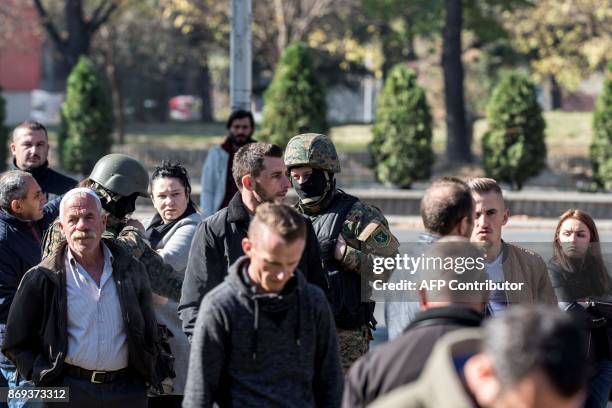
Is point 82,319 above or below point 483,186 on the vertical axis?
below

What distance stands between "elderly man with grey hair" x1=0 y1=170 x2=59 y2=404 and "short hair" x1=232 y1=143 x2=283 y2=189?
135cm

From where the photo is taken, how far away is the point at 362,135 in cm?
3419

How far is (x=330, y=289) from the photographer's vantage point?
18.7 ft

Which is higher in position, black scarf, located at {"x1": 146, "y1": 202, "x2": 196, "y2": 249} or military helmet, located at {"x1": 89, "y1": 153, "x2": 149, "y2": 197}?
military helmet, located at {"x1": 89, "y1": 153, "x2": 149, "y2": 197}

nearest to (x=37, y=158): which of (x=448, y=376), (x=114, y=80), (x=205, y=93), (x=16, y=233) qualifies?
(x=16, y=233)

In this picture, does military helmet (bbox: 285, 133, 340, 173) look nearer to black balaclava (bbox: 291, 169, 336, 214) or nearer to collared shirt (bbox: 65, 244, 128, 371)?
black balaclava (bbox: 291, 169, 336, 214)

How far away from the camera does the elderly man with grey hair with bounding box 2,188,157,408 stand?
5.25 m

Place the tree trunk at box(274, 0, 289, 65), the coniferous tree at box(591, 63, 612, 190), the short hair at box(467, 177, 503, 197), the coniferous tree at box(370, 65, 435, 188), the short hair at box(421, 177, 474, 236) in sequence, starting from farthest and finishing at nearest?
1. the tree trunk at box(274, 0, 289, 65)
2. the coniferous tree at box(370, 65, 435, 188)
3. the coniferous tree at box(591, 63, 612, 190)
4. the short hair at box(467, 177, 503, 197)
5. the short hair at box(421, 177, 474, 236)

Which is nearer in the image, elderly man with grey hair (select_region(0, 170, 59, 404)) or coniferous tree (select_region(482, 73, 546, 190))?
elderly man with grey hair (select_region(0, 170, 59, 404))

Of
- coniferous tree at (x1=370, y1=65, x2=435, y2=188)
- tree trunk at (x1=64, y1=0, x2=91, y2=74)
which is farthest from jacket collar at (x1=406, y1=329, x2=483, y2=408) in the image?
tree trunk at (x1=64, y1=0, x2=91, y2=74)

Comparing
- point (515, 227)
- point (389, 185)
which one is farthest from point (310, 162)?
point (389, 185)

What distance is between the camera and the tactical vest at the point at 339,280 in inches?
227

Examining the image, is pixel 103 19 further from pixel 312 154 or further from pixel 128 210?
pixel 312 154

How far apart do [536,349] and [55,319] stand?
3.13 meters
